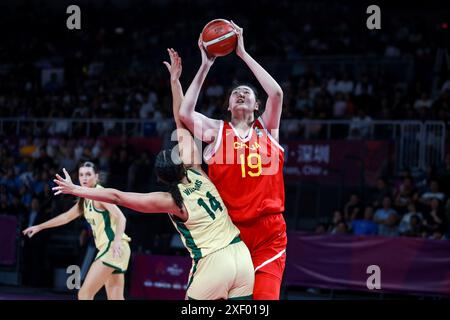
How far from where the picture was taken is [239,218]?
18.1 feet

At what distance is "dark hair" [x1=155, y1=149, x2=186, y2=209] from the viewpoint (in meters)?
5.12

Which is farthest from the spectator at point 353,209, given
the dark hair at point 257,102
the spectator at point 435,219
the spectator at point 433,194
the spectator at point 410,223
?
the dark hair at point 257,102

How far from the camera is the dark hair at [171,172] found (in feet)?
16.8

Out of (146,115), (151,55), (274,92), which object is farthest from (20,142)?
(274,92)

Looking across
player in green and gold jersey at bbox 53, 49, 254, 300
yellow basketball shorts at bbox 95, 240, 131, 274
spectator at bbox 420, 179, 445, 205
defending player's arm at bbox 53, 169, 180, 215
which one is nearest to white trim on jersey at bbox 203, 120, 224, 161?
player in green and gold jersey at bbox 53, 49, 254, 300

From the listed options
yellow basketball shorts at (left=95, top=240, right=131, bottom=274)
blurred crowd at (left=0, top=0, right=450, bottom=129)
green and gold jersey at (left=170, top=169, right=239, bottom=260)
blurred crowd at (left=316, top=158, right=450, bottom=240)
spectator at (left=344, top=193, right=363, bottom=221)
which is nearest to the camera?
green and gold jersey at (left=170, top=169, right=239, bottom=260)

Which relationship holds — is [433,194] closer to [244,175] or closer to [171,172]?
[244,175]

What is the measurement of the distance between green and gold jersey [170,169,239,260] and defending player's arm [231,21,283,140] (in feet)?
2.70

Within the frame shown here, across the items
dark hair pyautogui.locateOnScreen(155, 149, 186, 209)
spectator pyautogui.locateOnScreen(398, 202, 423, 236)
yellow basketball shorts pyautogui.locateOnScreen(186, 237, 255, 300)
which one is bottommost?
spectator pyautogui.locateOnScreen(398, 202, 423, 236)

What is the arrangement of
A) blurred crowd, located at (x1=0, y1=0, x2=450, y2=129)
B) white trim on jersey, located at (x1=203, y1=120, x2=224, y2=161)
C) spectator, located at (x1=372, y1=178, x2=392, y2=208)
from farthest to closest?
blurred crowd, located at (x1=0, y1=0, x2=450, y2=129) → spectator, located at (x1=372, y1=178, x2=392, y2=208) → white trim on jersey, located at (x1=203, y1=120, x2=224, y2=161)

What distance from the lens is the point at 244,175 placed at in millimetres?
5570

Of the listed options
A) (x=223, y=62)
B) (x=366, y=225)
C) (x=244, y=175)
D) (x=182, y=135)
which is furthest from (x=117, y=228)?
(x=223, y=62)

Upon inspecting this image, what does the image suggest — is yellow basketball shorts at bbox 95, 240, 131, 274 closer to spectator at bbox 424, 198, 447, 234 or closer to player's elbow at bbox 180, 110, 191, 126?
player's elbow at bbox 180, 110, 191, 126

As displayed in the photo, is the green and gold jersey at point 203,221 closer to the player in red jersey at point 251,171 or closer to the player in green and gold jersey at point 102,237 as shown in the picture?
the player in red jersey at point 251,171
